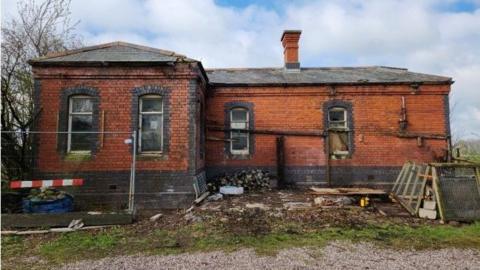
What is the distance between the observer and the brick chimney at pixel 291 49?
16500mm

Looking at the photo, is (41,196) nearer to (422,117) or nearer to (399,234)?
(399,234)

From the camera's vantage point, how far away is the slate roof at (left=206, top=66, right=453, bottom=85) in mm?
13812

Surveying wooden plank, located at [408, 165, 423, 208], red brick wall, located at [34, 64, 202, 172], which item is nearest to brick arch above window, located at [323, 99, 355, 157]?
wooden plank, located at [408, 165, 423, 208]

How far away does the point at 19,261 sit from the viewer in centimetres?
565

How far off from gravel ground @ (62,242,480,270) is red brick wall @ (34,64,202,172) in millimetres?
4877

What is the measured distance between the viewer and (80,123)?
1052cm

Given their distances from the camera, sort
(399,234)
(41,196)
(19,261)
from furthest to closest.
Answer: (41,196)
(399,234)
(19,261)

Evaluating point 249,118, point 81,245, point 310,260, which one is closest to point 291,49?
point 249,118

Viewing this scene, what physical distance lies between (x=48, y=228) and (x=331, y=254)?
6953mm

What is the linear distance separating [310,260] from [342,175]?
28.4ft

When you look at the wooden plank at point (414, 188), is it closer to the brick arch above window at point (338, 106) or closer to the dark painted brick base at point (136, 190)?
the brick arch above window at point (338, 106)

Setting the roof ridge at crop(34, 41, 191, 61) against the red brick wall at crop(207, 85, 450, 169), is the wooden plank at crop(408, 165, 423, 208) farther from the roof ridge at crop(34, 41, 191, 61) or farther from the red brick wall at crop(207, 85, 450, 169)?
the roof ridge at crop(34, 41, 191, 61)

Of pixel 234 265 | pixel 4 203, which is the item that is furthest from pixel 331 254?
pixel 4 203

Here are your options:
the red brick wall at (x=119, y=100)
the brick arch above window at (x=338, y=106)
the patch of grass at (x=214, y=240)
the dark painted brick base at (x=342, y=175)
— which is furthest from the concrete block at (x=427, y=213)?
the red brick wall at (x=119, y=100)
